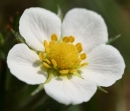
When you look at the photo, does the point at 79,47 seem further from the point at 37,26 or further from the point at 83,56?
the point at 37,26

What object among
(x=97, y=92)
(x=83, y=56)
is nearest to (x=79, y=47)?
(x=83, y=56)

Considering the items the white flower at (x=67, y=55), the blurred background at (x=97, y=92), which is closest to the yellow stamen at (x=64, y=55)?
the white flower at (x=67, y=55)

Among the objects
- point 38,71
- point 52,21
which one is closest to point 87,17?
point 52,21

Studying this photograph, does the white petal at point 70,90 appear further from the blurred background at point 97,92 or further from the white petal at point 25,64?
the blurred background at point 97,92

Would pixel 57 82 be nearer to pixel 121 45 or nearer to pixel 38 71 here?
pixel 38 71

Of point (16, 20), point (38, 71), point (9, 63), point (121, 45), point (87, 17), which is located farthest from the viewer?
point (121, 45)

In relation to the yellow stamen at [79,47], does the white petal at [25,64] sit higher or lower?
higher

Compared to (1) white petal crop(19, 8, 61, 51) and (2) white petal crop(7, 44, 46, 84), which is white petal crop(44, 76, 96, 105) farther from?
(1) white petal crop(19, 8, 61, 51)
